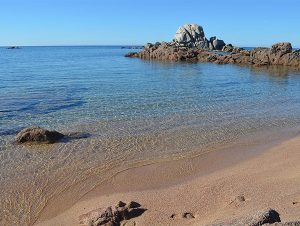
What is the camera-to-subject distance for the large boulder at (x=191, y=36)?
415 ft

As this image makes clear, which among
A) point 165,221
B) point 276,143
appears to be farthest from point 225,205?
point 276,143

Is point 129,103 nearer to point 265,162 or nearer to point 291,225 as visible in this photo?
point 265,162

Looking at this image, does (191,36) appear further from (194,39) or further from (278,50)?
(278,50)

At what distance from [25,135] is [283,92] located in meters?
21.6

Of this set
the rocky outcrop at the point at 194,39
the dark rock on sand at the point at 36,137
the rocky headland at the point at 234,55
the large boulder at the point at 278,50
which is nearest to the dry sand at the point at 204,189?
the dark rock on sand at the point at 36,137

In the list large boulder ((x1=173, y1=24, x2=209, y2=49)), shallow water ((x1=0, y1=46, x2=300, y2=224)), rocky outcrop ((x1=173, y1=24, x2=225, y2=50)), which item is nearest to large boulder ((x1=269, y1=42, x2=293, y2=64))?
shallow water ((x1=0, y1=46, x2=300, y2=224))

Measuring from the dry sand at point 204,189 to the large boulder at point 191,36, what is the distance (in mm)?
114623

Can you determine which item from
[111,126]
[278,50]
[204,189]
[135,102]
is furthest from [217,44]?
[204,189]

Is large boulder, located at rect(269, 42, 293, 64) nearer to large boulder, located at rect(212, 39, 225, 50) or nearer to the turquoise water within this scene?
the turquoise water

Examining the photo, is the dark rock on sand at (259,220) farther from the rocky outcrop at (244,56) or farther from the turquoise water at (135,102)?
the rocky outcrop at (244,56)

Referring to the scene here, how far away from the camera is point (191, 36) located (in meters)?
131

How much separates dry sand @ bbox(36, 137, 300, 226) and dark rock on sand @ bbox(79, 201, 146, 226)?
194 millimetres

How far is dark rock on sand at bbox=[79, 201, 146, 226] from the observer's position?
867cm

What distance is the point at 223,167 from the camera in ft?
41.6
